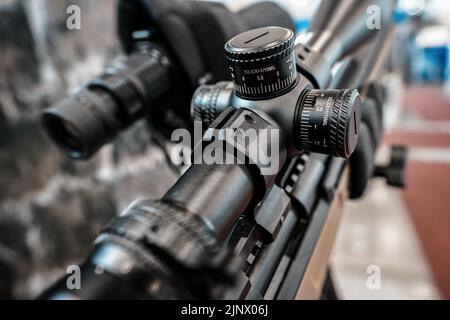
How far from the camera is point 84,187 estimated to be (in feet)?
2.76

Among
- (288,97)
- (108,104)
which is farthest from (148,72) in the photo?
(288,97)

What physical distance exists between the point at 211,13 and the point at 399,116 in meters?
1.20

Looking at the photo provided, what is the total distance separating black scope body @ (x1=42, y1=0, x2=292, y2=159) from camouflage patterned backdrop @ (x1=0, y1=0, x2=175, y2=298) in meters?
0.27

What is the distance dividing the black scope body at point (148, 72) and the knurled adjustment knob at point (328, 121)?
23 cm

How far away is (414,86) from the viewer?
171 centimetres

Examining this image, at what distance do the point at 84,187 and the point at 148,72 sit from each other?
1.44 feet

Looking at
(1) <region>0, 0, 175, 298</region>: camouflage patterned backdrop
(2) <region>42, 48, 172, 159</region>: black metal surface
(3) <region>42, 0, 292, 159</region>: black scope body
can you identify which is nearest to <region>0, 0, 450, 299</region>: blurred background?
(1) <region>0, 0, 175, 298</region>: camouflage patterned backdrop

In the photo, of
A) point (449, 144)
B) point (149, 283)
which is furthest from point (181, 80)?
point (449, 144)

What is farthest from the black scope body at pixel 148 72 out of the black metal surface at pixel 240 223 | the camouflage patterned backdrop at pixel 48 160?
the camouflage patterned backdrop at pixel 48 160

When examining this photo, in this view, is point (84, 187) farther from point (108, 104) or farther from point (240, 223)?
point (240, 223)

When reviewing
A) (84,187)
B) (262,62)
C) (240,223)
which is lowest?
(84,187)

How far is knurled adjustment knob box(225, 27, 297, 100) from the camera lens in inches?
11.2

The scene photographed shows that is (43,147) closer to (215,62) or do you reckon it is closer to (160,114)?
(160,114)

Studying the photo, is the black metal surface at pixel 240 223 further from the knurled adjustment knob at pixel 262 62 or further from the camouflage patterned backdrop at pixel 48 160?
the camouflage patterned backdrop at pixel 48 160
